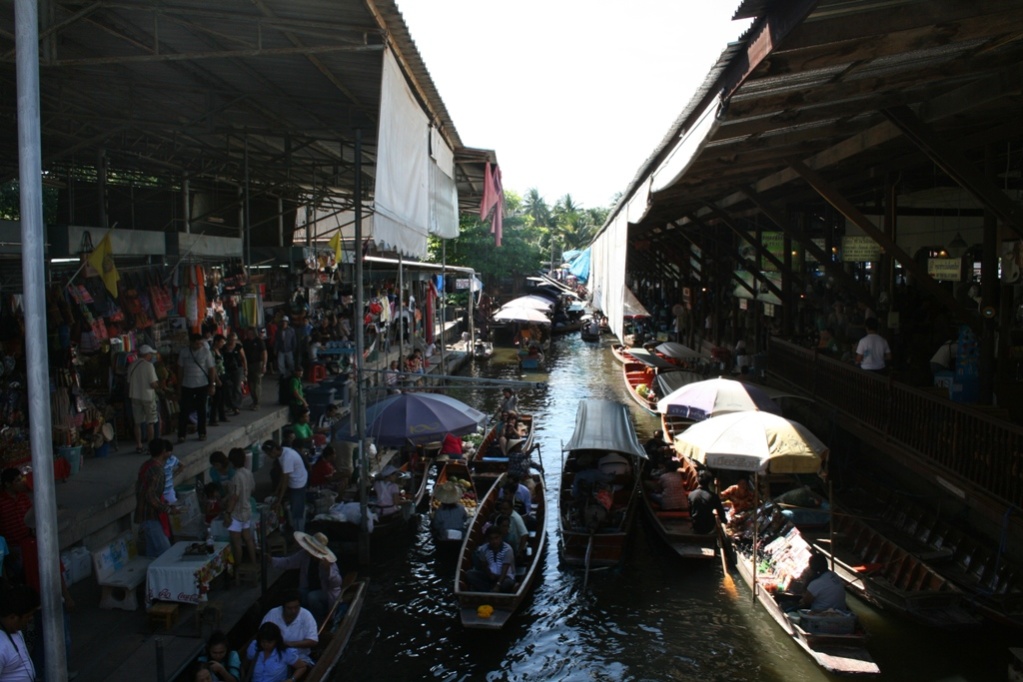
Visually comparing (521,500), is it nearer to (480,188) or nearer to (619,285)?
(619,285)

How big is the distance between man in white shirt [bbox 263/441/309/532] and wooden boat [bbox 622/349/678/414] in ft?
41.9

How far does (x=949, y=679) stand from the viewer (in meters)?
8.61

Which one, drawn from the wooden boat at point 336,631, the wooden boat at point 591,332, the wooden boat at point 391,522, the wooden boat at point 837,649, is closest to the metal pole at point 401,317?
the wooden boat at point 391,522

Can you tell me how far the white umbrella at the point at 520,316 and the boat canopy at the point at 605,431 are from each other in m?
18.8

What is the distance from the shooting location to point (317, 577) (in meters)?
9.13

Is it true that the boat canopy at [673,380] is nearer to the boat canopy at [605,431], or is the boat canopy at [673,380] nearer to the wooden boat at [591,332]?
the boat canopy at [605,431]

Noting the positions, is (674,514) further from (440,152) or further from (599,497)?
(440,152)

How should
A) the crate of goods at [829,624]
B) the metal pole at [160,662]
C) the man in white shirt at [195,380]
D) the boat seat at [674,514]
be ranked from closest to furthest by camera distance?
the metal pole at [160,662] < the crate of goods at [829,624] < the man in white shirt at [195,380] < the boat seat at [674,514]

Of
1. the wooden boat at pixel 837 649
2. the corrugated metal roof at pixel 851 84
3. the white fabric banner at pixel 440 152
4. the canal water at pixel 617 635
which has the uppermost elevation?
the white fabric banner at pixel 440 152

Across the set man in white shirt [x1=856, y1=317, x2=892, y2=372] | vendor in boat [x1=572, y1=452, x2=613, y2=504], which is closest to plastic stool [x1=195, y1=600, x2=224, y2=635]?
vendor in boat [x1=572, y1=452, x2=613, y2=504]

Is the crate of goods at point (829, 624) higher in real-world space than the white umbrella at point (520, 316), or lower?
lower

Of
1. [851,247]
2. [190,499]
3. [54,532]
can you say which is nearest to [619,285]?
[851,247]

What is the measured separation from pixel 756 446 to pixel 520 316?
81.5ft

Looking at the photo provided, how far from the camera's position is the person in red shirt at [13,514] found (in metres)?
7.52
